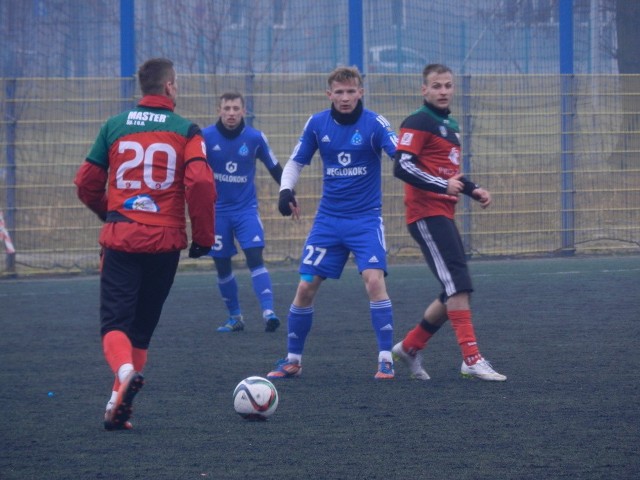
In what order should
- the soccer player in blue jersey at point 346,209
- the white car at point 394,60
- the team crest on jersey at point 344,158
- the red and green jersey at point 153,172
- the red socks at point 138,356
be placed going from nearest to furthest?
the red and green jersey at point 153,172 → the red socks at point 138,356 → the soccer player in blue jersey at point 346,209 → the team crest on jersey at point 344,158 → the white car at point 394,60

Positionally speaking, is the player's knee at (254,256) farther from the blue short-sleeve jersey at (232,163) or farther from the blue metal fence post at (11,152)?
the blue metal fence post at (11,152)

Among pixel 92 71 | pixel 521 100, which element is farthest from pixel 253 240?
pixel 521 100

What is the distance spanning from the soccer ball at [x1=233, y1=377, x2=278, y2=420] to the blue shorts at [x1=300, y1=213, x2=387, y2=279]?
1583 mm

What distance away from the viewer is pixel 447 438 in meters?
4.95

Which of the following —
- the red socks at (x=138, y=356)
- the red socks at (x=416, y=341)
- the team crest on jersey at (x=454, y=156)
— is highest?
the team crest on jersey at (x=454, y=156)

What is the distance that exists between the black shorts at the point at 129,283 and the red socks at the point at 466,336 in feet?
6.42

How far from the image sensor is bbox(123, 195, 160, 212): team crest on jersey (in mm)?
5430

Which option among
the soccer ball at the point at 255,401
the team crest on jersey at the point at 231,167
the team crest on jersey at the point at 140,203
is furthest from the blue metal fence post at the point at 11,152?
the soccer ball at the point at 255,401

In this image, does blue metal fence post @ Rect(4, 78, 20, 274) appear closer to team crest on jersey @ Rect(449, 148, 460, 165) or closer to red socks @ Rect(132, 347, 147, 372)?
team crest on jersey @ Rect(449, 148, 460, 165)

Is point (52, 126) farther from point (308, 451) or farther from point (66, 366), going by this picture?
point (308, 451)

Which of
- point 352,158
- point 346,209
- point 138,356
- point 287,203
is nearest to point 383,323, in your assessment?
point 346,209

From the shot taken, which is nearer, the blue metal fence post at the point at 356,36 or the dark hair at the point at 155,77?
the dark hair at the point at 155,77

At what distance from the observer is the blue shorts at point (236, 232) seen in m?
9.70

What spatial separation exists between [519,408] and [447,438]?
82cm
